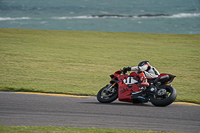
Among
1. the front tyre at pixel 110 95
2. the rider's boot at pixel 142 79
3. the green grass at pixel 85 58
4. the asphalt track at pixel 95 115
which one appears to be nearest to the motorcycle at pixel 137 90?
the front tyre at pixel 110 95

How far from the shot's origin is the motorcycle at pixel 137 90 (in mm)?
8328

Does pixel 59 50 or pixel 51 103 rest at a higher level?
pixel 59 50

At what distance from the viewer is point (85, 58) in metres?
18.9

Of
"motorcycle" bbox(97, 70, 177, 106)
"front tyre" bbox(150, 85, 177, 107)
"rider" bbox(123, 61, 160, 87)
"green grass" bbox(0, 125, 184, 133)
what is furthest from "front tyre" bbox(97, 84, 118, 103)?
"green grass" bbox(0, 125, 184, 133)

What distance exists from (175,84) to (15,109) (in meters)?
8.09

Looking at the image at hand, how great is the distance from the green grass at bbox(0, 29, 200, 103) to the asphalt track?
2334mm

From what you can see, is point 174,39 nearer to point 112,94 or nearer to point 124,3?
point 112,94

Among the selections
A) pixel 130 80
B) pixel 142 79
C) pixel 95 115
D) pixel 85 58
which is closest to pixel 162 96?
pixel 142 79

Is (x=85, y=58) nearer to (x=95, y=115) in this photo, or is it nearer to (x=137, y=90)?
(x=137, y=90)

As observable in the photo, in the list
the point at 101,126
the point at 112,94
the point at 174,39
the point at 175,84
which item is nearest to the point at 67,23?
the point at 174,39

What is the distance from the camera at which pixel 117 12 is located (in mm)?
42906

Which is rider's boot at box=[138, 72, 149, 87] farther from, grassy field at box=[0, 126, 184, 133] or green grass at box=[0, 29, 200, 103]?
grassy field at box=[0, 126, 184, 133]

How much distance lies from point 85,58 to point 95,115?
1166cm

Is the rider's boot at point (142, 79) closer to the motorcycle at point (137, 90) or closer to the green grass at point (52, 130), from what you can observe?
the motorcycle at point (137, 90)
